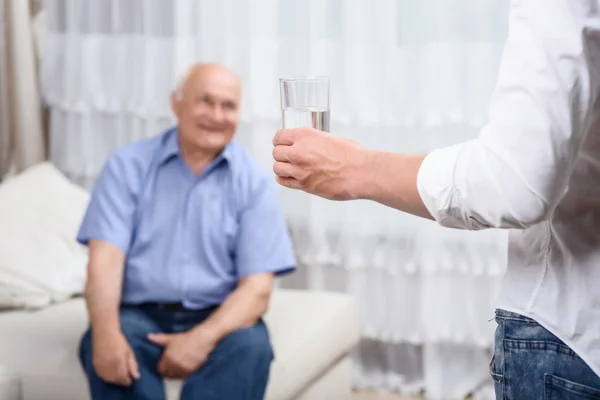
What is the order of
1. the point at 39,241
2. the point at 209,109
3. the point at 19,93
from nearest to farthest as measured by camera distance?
the point at 209,109 < the point at 39,241 < the point at 19,93

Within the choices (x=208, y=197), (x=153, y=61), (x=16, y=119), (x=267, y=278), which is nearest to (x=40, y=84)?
(x=16, y=119)

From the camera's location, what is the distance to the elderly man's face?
2506mm

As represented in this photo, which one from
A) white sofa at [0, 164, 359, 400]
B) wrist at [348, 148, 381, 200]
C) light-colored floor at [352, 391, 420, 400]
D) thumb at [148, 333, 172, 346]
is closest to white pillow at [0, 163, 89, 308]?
white sofa at [0, 164, 359, 400]

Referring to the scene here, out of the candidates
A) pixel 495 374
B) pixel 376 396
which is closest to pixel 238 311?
pixel 376 396

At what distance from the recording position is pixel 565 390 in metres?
0.99

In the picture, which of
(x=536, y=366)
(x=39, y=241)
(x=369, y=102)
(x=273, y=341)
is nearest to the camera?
(x=536, y=366)

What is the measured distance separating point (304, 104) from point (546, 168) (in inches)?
15.5

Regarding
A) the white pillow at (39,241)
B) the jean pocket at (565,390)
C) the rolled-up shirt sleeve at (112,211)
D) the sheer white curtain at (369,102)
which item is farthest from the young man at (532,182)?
the sheer white curtain at (369,102)

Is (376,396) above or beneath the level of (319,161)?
beneath

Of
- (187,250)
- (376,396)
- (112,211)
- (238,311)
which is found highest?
(112,211)

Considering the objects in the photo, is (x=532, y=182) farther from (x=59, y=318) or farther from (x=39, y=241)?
(x=39, y=241)

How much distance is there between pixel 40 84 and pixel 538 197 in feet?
9.15

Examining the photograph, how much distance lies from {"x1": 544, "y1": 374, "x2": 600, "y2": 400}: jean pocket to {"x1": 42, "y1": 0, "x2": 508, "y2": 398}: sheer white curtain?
192 cm

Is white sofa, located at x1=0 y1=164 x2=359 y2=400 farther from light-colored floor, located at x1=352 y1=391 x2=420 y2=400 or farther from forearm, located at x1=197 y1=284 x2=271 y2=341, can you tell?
light-colored floor, located at x1=352 y1=391 x2=420 y2=400
